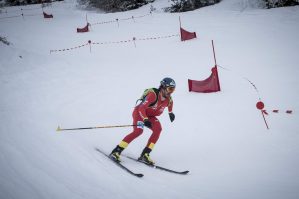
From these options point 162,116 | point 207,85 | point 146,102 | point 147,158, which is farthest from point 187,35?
point 147,158

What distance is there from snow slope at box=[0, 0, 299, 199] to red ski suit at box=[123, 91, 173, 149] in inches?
23.1

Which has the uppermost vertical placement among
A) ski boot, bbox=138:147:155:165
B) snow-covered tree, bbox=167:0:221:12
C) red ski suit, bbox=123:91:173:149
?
snow-covered tree, bbox=167:0:221:12

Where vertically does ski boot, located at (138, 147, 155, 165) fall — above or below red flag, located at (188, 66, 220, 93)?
below

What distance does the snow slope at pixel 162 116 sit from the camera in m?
4.46

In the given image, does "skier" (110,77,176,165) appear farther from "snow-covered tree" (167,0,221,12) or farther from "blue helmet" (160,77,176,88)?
"snow-covered tree" (167,0,221,12)

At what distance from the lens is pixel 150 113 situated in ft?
19.0

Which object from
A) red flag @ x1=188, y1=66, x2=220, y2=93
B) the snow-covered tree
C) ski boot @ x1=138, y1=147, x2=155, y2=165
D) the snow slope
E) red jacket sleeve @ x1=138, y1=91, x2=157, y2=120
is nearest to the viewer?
the snow slope

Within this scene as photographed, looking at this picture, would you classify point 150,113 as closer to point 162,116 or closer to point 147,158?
point 147,158

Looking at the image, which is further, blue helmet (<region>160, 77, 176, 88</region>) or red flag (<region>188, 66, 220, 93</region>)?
red flag (<region>188, 66, 220, 93</region>)

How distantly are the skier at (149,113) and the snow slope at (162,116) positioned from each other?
31cm

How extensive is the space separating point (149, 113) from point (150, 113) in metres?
0.02

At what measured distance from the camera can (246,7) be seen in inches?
799

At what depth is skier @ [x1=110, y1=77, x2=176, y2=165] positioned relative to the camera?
→ 5.38 m

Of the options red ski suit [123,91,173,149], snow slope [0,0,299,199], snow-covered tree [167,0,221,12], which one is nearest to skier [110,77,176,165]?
red ski suit [123,91,173,149]
